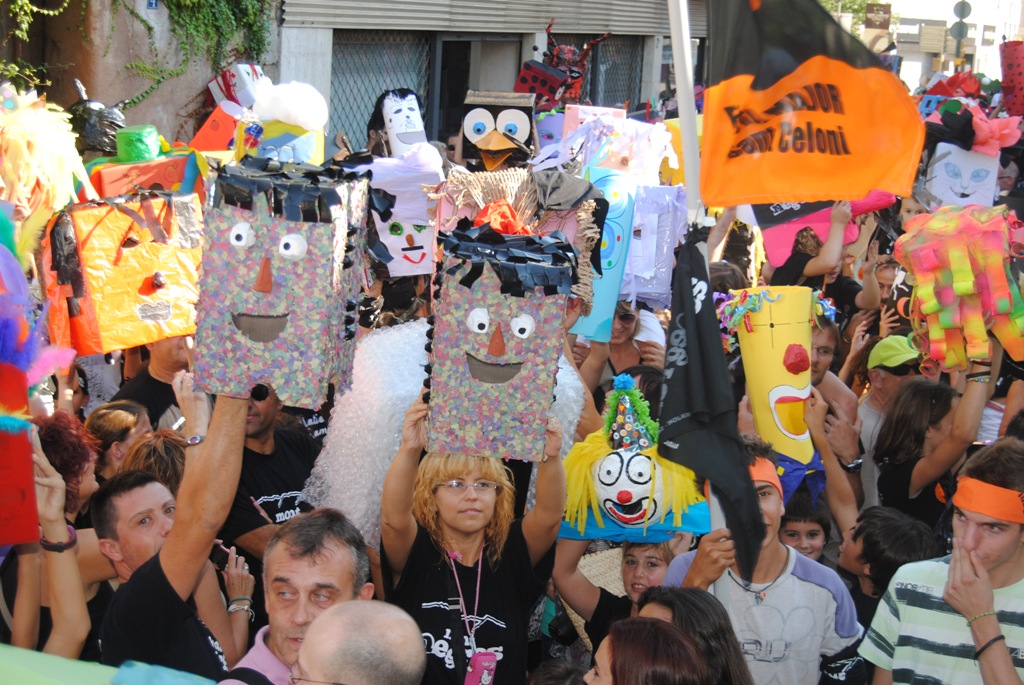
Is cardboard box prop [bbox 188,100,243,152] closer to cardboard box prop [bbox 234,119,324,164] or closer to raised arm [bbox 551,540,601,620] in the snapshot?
cardboard box prop [bbox 234,119,324,164]

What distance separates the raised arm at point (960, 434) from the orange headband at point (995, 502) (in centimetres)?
109

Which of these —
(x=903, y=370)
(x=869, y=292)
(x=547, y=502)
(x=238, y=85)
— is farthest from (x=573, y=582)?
(x=238, y=85)

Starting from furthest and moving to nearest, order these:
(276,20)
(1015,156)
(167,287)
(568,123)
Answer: (276,20) < (1015,156) < (568,123) < (167,287)

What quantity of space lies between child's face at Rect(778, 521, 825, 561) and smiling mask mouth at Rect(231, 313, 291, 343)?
2.20 meters

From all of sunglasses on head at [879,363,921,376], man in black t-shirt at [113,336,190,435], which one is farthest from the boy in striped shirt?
man in black t-shirt at [113,336,190,435]

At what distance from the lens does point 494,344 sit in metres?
2.97

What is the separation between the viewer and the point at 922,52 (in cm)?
3438

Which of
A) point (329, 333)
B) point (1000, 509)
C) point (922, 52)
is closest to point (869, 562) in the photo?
point (1000, 509)

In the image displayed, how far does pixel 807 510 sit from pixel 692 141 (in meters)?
1.70

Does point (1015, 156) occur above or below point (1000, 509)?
above

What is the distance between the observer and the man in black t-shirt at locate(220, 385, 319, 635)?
3361 millimetres

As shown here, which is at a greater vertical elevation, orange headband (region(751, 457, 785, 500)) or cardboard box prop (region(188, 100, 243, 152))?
cardboard box prop (region(188, 100, 243, 152))

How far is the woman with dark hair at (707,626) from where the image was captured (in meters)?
2.80

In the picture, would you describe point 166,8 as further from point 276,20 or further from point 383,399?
point 383,399
